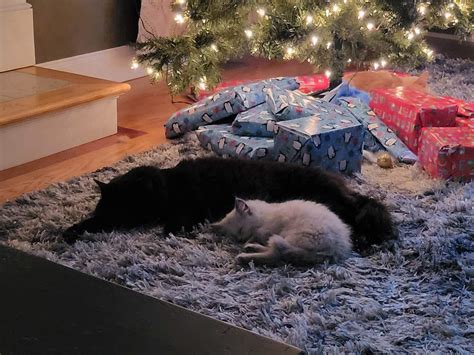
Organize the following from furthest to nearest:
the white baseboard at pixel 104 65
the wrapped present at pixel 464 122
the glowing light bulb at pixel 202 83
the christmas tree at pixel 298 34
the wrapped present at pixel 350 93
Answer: the white baseboard at pixel 104 65 < the glowing light bulb at pixel 202 83 < the wrapped present at pixel 350 93 < the christmas tree at pixel 298 34 < the wrapped present at pixel 464 122

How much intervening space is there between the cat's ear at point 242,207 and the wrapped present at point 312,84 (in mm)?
1396

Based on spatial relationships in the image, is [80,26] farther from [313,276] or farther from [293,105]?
[313,276]

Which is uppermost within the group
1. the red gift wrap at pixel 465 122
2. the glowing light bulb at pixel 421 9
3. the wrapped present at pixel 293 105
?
the glowing light bulb at pixel 421 9

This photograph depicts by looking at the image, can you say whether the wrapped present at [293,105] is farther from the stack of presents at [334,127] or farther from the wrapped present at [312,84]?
the wrapped present at [312,84]

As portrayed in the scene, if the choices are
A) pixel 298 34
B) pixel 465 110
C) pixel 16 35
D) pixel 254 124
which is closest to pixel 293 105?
pixel 254 124

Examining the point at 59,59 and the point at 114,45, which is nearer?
the point at 59,59

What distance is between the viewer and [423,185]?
2279mm

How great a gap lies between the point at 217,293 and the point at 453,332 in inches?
20.5

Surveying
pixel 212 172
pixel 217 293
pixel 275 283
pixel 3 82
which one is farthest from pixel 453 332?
pixel 3 82

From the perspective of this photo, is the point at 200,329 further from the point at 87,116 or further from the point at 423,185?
the point at 87,116

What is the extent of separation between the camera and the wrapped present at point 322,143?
2.27 meters

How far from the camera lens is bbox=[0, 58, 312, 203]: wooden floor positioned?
2318 millimetres

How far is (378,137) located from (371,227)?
814 mm

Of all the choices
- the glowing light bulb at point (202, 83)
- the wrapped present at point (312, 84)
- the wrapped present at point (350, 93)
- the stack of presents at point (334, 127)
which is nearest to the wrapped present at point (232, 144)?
the stack of presents at point (334, 127)
